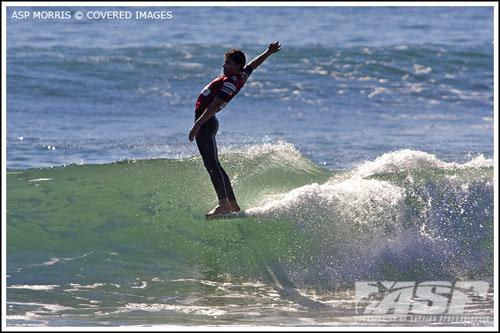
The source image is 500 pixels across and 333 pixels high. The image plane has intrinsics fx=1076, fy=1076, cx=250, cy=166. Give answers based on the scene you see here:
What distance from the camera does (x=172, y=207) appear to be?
11.2 metres

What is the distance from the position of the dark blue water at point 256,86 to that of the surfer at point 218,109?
19.5 ft

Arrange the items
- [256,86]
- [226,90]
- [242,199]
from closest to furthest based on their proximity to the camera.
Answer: [226,90] < [242,199] < [256,86]

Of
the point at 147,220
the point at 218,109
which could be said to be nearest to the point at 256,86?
the point at 147,220

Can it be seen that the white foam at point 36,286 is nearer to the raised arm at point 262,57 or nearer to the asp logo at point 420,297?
the asp logo at point 420,297

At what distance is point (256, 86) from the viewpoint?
23.0 meters

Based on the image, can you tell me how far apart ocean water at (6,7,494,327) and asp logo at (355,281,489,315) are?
117 mm

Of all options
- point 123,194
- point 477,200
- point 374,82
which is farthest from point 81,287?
point 374,82

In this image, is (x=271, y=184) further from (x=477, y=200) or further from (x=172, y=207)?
(x=477, y=200)

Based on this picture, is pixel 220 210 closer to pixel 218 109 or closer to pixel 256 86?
pixel 218 109

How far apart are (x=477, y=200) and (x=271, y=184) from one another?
7.83 ft

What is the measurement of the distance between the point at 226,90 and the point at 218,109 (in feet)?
0.66

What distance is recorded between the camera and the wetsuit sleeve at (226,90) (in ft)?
32.1

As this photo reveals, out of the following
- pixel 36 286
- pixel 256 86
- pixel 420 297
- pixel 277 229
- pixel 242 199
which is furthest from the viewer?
pixel 256 86

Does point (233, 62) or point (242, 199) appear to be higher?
point (233, 62)
